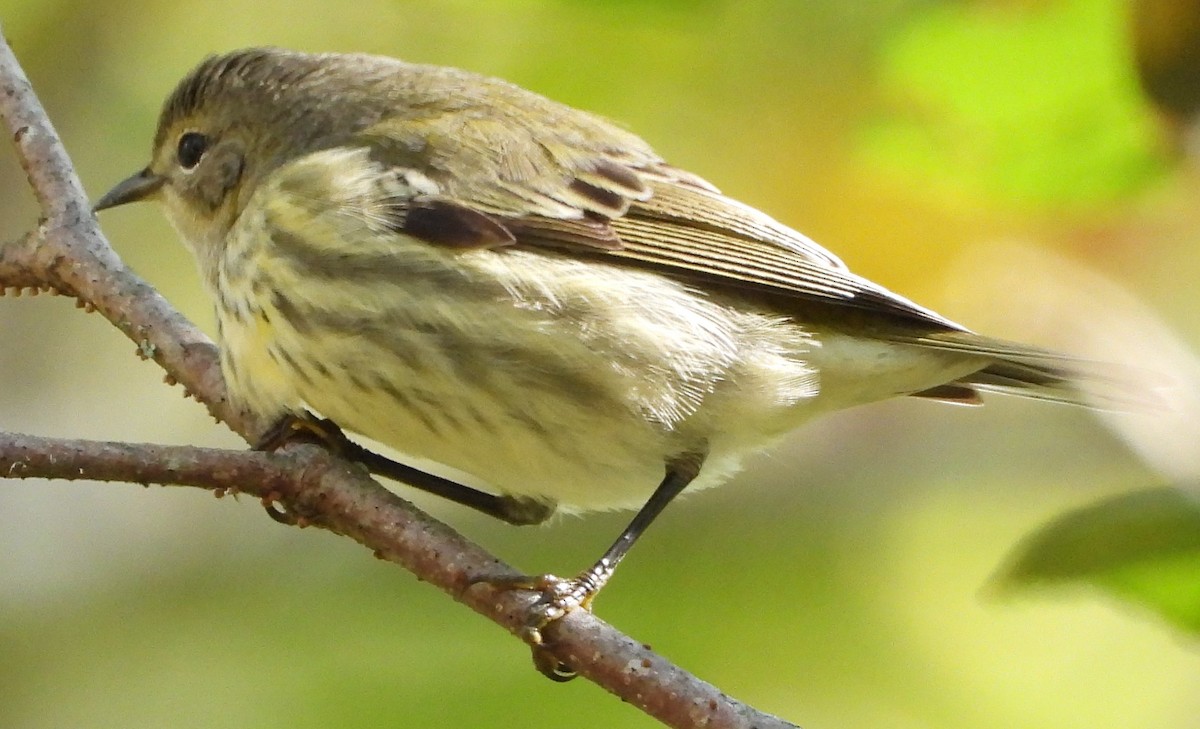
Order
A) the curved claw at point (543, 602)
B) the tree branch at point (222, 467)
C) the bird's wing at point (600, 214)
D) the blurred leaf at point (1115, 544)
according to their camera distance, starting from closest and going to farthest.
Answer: the blurred leaf at point (1115, 544) → the tree branch at point (222, 467) → the curved claw at point (543, 602) → the bird's wing at point (600, 214)

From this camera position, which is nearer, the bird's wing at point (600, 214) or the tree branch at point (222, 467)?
the tree branch at point (222, 467)

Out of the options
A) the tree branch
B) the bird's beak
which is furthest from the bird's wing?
the bird's beak

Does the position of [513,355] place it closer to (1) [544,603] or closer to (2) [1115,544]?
(1) [544,603]

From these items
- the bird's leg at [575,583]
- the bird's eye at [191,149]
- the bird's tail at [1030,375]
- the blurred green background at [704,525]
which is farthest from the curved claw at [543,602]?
the bird's eye at [191,149]

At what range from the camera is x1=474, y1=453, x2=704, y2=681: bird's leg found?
2.24 meters

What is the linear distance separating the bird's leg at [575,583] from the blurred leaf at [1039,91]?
0.90 metres

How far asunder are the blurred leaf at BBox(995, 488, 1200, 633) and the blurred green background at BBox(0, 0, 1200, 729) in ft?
5.52

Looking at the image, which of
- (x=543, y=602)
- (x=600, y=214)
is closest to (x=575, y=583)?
(x=543, y=602)

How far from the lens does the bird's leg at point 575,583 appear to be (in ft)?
7.34

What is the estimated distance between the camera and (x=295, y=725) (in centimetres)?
383

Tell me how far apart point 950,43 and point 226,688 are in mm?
2906

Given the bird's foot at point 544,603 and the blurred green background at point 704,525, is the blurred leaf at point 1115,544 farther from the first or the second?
the blurred green background at point 704,525

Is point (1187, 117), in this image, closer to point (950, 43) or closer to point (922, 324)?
point (950, 43)

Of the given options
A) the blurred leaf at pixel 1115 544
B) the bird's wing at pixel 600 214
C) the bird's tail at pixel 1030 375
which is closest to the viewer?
the blurred leaf at pixel 1115 544
